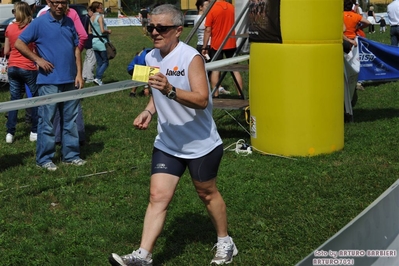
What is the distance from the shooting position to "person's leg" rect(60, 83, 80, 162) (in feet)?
26.5

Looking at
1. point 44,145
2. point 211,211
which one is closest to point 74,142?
point 44,145

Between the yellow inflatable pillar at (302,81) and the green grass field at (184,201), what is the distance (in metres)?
0.27

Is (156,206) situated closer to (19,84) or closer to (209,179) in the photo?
(209,179)

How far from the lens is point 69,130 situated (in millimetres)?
8172

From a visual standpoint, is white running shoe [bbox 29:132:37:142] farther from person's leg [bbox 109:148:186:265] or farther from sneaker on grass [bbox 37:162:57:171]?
person's leg [bbox 109:148:186:265]

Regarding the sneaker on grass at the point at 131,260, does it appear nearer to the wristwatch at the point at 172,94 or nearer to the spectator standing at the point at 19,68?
the wristwatch at the point at 172,94

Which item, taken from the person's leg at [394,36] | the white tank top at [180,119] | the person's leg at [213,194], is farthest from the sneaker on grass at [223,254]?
the person's leg at [394,36]

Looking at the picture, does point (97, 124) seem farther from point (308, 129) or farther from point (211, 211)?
point (211, 211)

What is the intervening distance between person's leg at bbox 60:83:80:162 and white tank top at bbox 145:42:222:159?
3.53m

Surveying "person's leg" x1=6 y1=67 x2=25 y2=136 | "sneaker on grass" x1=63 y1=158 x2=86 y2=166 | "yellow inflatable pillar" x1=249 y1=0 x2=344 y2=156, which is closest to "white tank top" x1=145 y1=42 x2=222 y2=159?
"yellow inflatable pillar" x1=249 y1=0 x2=344 y2=156

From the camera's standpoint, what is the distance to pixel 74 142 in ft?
26.9

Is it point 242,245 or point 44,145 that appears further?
point 44,145

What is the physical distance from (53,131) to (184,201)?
2.37 metres

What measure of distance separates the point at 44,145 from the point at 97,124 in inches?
118
